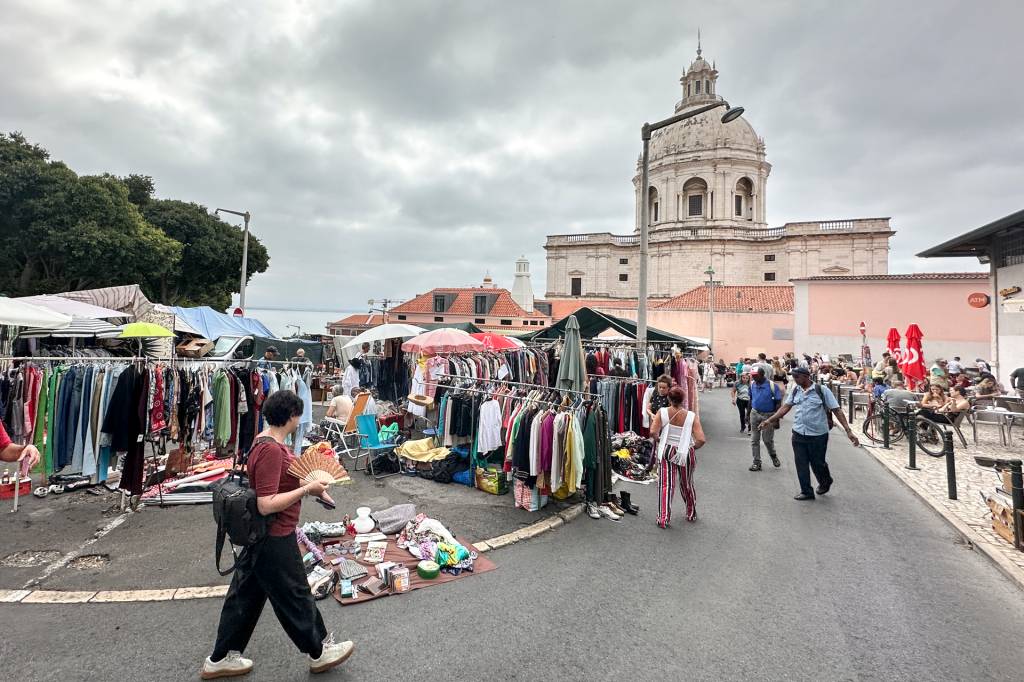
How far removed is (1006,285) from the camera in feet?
47.3

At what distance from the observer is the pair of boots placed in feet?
21.5

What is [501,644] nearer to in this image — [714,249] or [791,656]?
[791,656]

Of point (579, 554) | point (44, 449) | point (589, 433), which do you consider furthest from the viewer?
point (589, 433)

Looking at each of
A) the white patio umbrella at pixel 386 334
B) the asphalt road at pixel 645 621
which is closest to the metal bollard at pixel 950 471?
the asphalt road at pixel 645 621

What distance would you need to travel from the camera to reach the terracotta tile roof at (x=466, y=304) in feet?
148

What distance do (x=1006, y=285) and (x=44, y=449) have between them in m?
22.6

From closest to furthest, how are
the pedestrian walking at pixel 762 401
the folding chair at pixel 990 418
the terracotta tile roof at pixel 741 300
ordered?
the pedestrian walking at pixel 762 401 → the folding chair at pixel 990 418 → the terracotta tile roof at pixel 741 300

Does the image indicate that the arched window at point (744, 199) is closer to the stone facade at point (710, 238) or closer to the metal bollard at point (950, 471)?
the stone facade at point (710, 238)

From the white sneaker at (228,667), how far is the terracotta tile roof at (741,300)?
4024cm

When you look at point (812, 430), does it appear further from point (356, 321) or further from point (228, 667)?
point (356, 321)

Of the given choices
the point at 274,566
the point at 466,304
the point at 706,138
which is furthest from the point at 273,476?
the point at 706,138

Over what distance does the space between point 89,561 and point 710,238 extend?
184 feet

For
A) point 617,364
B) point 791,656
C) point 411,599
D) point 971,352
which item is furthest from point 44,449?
point 971,352

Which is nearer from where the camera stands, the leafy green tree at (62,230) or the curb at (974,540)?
the curb at (974,540)
